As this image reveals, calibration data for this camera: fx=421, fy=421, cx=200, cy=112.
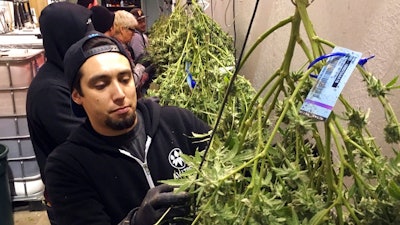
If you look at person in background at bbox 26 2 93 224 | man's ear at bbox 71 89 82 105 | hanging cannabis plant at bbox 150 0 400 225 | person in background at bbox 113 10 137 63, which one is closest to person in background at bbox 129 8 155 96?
person in background at bbox 113 10 137 63

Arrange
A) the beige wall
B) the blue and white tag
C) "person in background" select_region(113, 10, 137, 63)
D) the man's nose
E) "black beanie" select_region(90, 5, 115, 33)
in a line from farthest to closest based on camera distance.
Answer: "person in background" select_region(113, 10, 137, 63) < "black beanie" select_region(90, 5, 115, 33) < the man's nose < the beige wall < the blue and white tag

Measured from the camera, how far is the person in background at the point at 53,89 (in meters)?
1.71

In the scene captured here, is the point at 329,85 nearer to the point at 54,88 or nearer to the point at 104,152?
the point at 104,152

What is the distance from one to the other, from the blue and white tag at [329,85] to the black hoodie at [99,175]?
0.73 meters

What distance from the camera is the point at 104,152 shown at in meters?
1.26

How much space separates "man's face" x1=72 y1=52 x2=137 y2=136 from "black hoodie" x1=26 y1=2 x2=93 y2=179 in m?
0.52

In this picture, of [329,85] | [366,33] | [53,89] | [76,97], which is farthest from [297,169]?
[53,89]

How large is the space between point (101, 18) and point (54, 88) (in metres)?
1.02

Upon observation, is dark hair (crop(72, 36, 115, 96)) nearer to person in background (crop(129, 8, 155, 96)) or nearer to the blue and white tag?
the blue and white tag

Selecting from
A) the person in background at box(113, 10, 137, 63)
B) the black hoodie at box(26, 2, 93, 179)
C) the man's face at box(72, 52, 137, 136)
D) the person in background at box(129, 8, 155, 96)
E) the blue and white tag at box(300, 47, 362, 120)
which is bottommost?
the person in background at box(129, 8, 155, 96)

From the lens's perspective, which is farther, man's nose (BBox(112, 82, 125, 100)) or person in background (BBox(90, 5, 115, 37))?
person in background (BBox(90, 5, 115, 37))

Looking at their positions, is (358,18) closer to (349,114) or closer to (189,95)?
(349,114)

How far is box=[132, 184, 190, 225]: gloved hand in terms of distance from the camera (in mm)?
786

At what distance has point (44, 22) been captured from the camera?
1.88m
